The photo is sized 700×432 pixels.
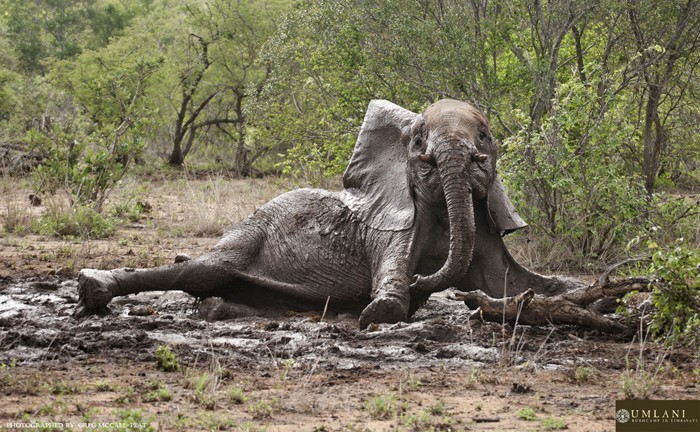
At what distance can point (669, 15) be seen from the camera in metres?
A: 11.8

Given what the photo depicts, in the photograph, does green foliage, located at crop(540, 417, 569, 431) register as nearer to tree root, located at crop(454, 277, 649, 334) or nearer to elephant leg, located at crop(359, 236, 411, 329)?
tree root, located at crop(454, 277, 649, 334)

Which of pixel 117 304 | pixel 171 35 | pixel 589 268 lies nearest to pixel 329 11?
pixel 589 268

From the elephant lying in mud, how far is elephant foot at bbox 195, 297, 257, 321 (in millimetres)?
143

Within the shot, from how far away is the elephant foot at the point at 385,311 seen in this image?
298 inches

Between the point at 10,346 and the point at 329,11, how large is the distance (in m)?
8.67

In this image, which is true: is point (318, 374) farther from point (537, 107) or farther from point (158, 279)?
point (537, 107)

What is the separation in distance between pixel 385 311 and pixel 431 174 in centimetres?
113

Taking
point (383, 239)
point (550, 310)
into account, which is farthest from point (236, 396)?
point (383, 239)

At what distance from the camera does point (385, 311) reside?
24.8 ft

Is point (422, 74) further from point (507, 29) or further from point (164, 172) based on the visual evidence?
point (164, 172)

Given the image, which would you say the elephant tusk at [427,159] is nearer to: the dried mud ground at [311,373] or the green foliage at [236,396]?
the dried mud ground at [311,373]

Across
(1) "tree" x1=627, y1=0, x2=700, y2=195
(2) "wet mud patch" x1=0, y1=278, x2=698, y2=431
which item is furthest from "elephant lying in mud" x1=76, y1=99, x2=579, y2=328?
(1) "tree" x1=627, y1=0, x2=700, y2=195

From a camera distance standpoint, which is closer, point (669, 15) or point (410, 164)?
point (410, 164)

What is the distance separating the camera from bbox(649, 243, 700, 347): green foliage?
641 cm
